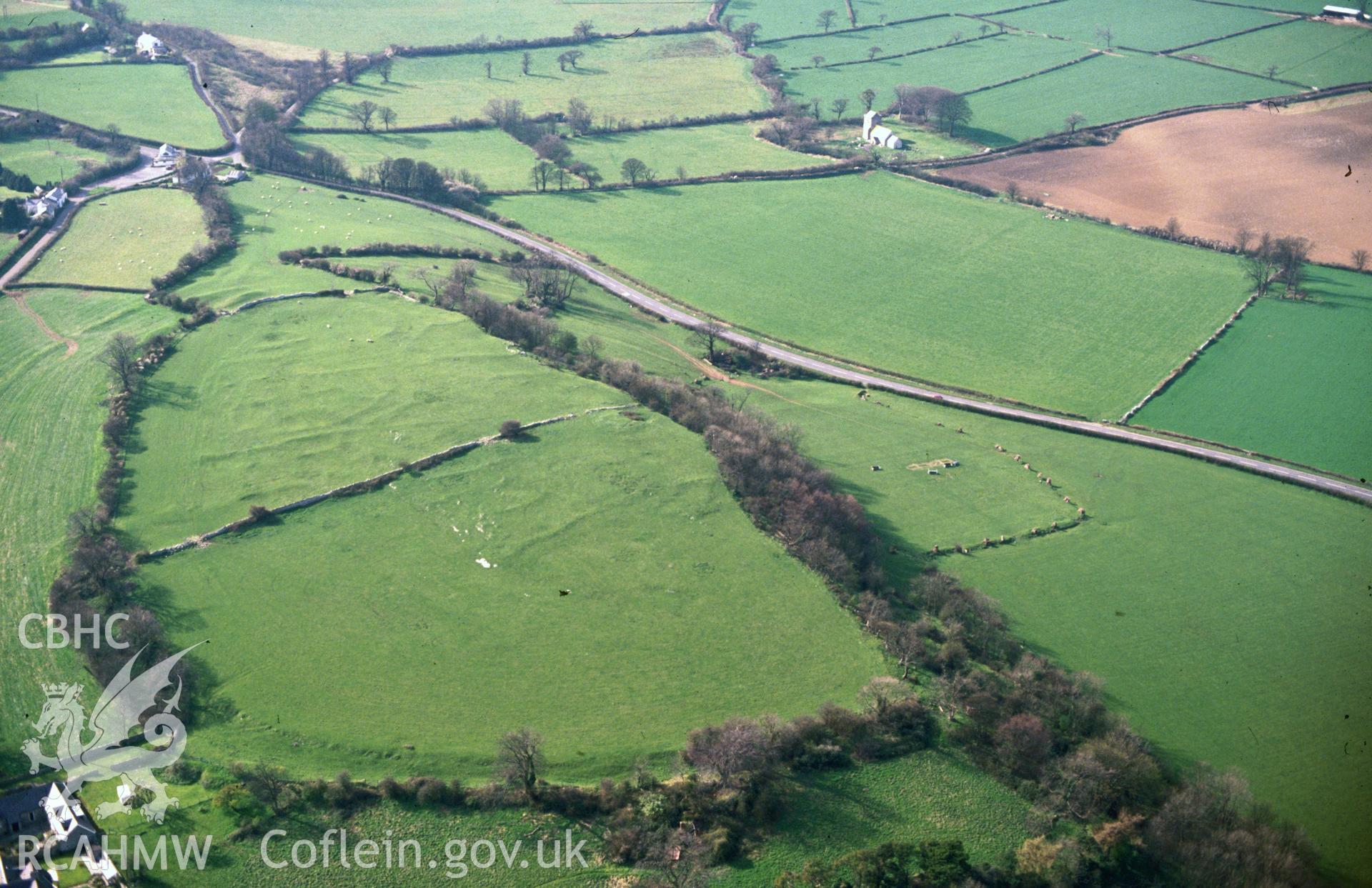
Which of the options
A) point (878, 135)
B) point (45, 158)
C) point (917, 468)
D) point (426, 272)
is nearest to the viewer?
point (917, 468)

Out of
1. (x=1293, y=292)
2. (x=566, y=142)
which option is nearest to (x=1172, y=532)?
(x=1293, y=292)

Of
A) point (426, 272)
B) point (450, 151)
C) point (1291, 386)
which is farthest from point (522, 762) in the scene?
point (450, 151)

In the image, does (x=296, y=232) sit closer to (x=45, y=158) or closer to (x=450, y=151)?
(x=450, y=151)

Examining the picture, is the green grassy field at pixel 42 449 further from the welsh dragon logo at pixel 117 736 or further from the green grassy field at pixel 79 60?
the green grassy field at pixel 79 60

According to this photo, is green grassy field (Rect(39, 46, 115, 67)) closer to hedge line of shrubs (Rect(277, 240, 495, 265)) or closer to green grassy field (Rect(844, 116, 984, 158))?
hedge line of shrubs (Rect(277, 240, 495, 265))

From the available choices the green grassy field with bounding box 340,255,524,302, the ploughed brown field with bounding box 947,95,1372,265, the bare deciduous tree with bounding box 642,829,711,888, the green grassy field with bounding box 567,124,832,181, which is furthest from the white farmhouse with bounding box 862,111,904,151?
the bare deciduous tree with bounding box 642,829,711,888

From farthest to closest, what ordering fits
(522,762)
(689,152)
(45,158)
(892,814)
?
(689,152) → (45,158) → (892,814) → (522,762)

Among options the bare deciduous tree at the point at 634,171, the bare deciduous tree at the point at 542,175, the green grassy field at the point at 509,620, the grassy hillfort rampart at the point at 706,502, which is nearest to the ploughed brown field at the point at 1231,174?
the grassy hillfort rampart at the point at 706,502
